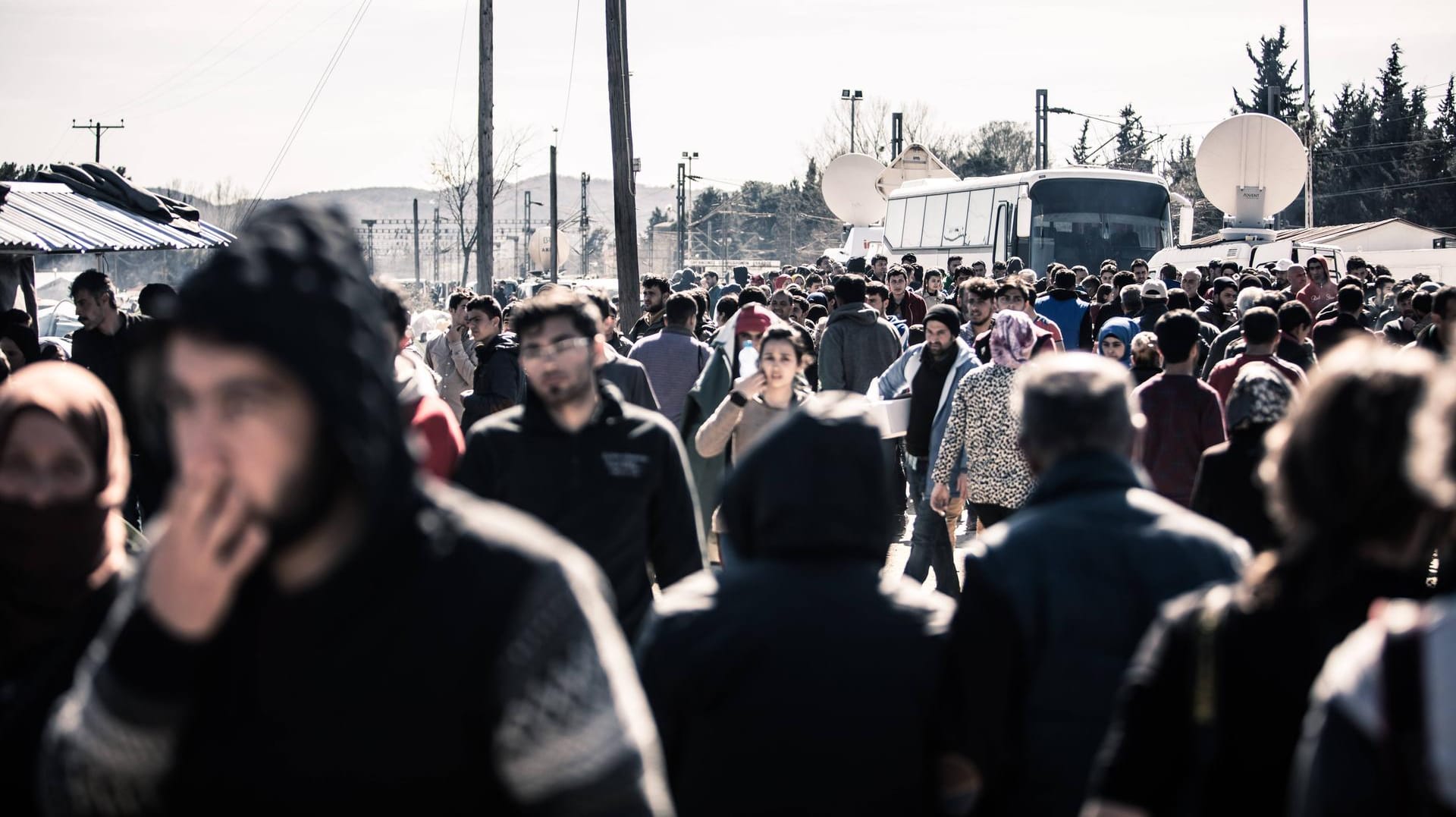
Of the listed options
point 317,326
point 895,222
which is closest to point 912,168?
point 895,222

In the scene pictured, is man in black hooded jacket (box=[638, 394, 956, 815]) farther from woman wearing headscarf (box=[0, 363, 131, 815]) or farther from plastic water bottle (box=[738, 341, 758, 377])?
plastic water bottle (box=[738, 341, 758, 377])

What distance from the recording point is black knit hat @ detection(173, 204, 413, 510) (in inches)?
64.0

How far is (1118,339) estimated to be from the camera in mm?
10664

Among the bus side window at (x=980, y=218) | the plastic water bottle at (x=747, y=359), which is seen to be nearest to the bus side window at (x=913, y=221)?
the bus side window at (x=980, y=218)

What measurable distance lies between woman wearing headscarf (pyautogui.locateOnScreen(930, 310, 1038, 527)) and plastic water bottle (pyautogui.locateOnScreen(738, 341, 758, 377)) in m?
1.17

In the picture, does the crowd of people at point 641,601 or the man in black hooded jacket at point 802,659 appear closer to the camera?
the crowd of people at point 641,601

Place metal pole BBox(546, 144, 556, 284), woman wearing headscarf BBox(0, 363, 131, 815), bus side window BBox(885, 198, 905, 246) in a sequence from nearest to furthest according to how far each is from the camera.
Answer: woman wearing headscarf BBox(0, 363, 131, 815) → bus side window BBox(885, 198, 905, 246) → metal pole BBox(546, 144, 556, 284)

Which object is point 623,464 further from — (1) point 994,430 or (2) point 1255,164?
(2) point 1255,164

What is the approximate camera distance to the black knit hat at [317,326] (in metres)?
1.62

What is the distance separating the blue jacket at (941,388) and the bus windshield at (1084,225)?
18.4 m

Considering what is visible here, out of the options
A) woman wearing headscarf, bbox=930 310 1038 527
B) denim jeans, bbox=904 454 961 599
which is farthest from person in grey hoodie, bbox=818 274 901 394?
woman wearing headscarf, bbox=930 310 1038 527

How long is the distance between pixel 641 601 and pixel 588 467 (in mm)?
491

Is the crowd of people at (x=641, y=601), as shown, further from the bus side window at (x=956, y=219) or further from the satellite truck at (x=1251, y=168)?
the satellite truck at (x=1251, y=168)

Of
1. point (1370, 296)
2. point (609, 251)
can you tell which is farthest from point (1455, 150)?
point (609, 251)
